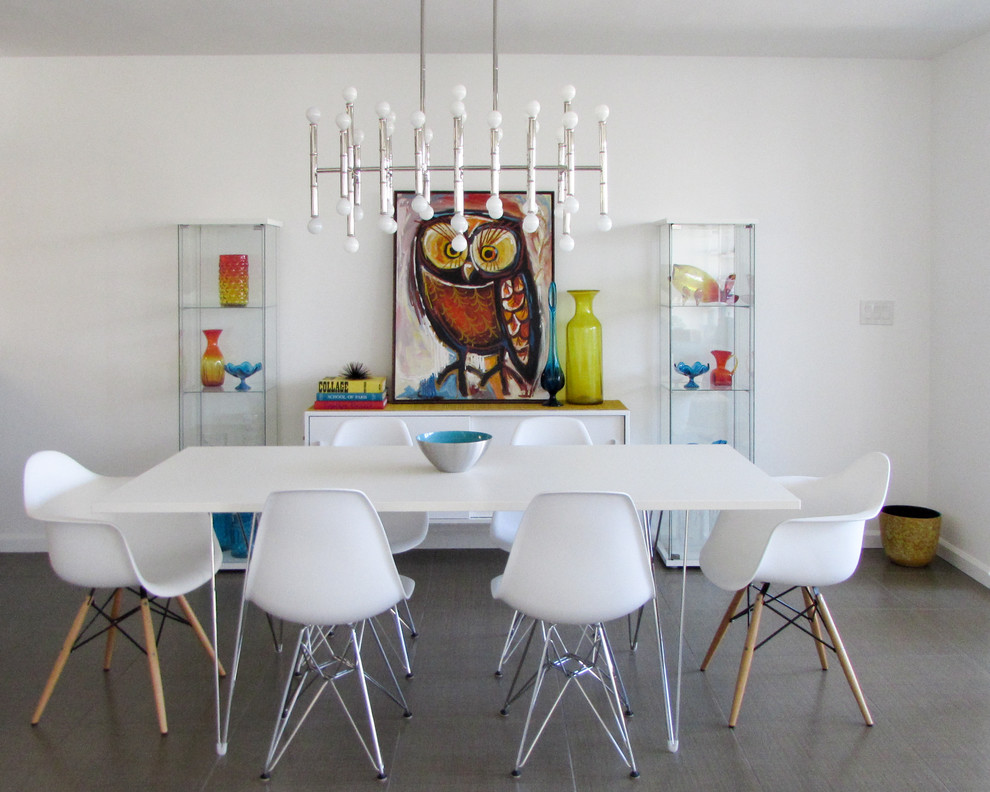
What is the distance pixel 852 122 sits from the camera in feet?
15.6

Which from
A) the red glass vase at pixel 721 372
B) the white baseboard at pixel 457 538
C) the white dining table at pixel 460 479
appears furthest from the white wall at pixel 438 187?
the white dining table at pixel 460 479

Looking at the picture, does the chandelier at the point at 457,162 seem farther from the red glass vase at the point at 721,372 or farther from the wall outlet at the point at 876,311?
the wall outlet at the point at 876,311

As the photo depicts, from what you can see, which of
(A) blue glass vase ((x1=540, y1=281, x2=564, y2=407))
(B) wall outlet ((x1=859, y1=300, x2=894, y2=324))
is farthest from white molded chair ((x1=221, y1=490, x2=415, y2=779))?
(B) wall outlet ((x1=859, y1=300, x2=894, y2=324))

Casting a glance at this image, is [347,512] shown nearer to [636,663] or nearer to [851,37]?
[636,663]

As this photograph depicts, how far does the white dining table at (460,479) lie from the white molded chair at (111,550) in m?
0.10

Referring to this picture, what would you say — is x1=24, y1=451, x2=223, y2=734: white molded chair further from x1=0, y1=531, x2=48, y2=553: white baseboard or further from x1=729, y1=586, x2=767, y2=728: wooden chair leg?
x1=729, y1=586, x2=767, y2=728: wooden chair leg

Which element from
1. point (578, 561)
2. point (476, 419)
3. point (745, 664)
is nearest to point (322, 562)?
point (578, 561)

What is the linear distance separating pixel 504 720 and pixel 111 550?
1360 mm

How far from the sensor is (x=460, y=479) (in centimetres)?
292

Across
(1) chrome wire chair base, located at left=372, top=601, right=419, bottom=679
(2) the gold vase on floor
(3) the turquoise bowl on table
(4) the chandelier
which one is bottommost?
(1) chrome wire chair base, located at left=372, top=601, right=419, bottom=679

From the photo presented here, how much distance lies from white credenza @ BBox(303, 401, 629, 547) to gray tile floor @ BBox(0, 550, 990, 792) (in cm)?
91

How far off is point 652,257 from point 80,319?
10.0 feet

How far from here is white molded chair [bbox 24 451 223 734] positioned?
9.13ft

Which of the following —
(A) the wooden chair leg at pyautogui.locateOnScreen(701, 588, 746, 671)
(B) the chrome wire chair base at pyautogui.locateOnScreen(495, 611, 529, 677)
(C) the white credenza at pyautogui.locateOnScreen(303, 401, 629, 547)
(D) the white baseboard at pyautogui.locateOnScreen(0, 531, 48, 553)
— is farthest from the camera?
(D) the white baseboard at pyautogui.locateOnScreen(0, 531, 48, 553)
